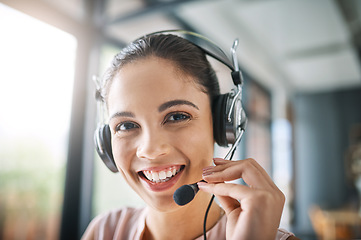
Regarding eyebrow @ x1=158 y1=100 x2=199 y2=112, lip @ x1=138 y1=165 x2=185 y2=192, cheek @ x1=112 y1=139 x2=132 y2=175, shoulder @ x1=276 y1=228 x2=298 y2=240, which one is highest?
eyebrow @ x1=158 y1=100 x2=199 y2=112

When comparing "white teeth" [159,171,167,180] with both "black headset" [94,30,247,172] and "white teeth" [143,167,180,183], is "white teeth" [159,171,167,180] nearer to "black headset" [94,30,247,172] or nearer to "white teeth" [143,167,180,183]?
"white teeth" [143,167,180,183]

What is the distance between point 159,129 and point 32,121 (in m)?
1.62

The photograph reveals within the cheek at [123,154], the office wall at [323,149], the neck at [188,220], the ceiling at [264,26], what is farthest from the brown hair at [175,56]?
the office wall at [323,149]

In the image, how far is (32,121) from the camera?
1.90m

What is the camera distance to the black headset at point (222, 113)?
2.11 ft

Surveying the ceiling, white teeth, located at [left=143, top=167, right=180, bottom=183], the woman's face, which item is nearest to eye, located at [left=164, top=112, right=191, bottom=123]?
the woman's face

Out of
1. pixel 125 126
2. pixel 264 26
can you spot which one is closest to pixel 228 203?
pixel 125 126

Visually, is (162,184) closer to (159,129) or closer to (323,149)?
(159,129)

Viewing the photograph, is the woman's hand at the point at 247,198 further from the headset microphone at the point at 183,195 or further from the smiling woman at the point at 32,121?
the smiling woman at the point at 32,121

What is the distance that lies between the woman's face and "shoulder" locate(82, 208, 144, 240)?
20cm

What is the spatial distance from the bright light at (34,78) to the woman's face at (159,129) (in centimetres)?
141

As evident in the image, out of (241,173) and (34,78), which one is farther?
(34,78)

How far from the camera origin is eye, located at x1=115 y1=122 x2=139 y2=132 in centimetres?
63

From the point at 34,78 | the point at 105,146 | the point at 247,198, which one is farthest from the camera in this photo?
the point at 34,78
